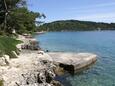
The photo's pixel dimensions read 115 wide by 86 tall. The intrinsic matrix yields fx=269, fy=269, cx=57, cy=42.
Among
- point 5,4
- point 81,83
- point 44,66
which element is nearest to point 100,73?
point 81,83

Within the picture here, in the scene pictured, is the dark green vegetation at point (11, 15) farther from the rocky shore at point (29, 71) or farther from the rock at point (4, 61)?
the rock at point (4, 61)

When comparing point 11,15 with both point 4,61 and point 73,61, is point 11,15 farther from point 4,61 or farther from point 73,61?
point 4,61

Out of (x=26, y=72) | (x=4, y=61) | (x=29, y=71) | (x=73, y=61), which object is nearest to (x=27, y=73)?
(x=26, y=72)

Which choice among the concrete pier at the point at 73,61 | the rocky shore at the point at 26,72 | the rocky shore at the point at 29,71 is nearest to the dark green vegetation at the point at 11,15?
the concrete pier at the point at 73,61

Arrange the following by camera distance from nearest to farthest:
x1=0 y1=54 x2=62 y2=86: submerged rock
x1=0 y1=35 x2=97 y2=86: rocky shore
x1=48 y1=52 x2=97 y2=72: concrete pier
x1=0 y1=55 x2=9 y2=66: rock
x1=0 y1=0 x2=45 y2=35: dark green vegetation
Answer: x1=0 y1=54 x2=62 y2=86: submerged rock, x1=0 y1=35 x2=97 y2=86: rocky shore, x1=0 y1=55 x2=9 y2=66: rock, x1=48 y1=52 x2=97 y2=72: concrete pier, x1=0 y1=0 x2=45 y2=35: dark green vegetation

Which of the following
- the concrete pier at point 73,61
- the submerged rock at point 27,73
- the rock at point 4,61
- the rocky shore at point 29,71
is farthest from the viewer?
the concrete pier at point 73,61

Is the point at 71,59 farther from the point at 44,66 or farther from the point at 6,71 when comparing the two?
the point at 6,71

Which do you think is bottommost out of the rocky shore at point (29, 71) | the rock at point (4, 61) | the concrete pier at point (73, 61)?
the concrete pier at point (73, 61)

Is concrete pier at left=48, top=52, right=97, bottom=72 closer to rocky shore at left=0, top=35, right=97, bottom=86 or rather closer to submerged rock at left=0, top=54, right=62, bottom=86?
rocky shore at left=0, top=35, right=97, bottom=86

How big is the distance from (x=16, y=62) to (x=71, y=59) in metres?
10.2

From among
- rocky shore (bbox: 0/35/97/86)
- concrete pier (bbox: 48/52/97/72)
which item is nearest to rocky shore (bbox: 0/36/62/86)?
rocky shore (bbox: 0/35/97/86)

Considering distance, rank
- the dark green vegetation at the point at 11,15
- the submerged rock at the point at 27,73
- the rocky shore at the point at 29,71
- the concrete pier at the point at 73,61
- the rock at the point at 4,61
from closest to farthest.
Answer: the submerged rock at the point at 27,73 → the rocky shore at the point at 29,71 → the rock at the point at 4,61 → the concrete pier at the point at 73,61 → the dark green vegetation at the point at 11,15

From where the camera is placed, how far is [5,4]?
4997 cm

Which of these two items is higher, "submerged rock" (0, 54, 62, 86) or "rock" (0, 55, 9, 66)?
"rock" (0, 55, 9, 66)
